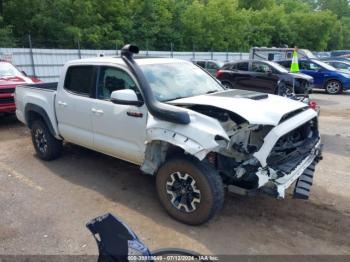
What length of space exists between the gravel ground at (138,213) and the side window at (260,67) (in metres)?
Result: 7.56

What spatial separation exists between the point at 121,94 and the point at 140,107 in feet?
0.99

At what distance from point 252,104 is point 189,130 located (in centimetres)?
81

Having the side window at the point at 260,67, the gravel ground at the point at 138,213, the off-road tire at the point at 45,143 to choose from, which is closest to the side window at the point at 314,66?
the side window at the point at 260,67

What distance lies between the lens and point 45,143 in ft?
19.4

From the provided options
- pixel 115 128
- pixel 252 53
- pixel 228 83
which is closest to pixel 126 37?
pixel 252 53

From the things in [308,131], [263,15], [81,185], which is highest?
[263,15]

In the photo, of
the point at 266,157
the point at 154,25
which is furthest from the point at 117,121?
the point at 154,25

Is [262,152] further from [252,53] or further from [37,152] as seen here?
[252,53]

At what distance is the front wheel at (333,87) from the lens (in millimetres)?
15977

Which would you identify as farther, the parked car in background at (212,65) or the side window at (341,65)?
the side window at (341,65)

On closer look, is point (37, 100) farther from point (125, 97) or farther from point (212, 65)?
point (212, 65)

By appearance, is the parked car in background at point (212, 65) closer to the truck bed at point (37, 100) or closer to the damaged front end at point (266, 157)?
the truck bed at point (37, 100)

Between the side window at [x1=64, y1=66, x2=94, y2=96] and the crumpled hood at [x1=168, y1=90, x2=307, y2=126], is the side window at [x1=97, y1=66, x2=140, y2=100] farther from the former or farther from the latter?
the crumpled hood at [x1=168, y1=90, x2=307, y2=126]

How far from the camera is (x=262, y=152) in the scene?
339cm
